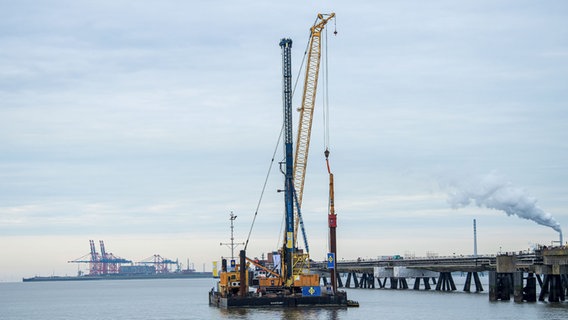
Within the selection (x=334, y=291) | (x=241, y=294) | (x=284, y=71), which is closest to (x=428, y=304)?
(x=334, y=291)

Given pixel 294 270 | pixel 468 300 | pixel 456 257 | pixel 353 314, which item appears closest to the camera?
pixel 353 314

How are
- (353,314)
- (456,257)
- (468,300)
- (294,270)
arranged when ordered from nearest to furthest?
(353,314), (294,270), (468,300), (456,257)

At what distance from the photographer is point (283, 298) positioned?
407 ft

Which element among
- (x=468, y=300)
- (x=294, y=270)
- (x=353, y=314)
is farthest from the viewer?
(x=468, y=300)

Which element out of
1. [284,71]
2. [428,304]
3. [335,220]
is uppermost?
[284,71]

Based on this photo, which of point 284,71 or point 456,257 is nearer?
point 284,71

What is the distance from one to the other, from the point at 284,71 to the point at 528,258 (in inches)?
1757

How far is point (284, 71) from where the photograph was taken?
139500 millimetres

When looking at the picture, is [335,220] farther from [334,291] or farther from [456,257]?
[456,257]

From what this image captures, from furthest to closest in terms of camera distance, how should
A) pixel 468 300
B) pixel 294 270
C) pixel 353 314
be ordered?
pixel 468 300 < pixel 294 270 < pixel 353 314

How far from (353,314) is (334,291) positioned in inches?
258

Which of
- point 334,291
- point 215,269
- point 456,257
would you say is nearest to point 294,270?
point 334,291

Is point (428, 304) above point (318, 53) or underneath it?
underneath

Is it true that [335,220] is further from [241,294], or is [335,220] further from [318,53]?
[318,53]
